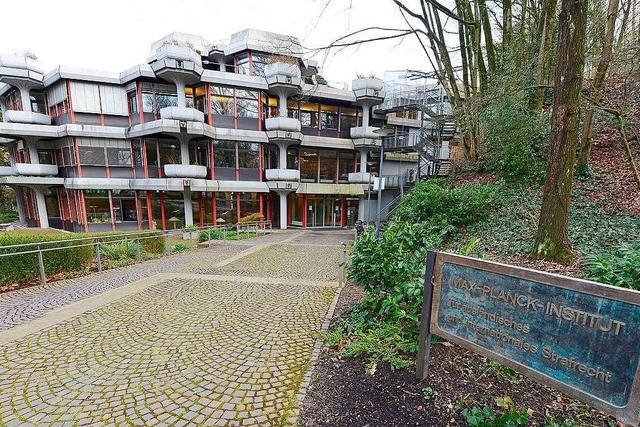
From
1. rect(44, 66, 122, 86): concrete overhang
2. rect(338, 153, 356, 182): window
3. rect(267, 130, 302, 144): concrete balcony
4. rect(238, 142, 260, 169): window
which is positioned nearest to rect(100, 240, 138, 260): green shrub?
rect(238, 142, 260, 169): window

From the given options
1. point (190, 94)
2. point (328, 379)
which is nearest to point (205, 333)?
point (328, 379)

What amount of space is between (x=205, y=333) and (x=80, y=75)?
20.8 metres

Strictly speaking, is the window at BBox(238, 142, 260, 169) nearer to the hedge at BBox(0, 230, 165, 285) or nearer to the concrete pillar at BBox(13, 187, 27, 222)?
the hedge at BBox(0, 230, 165, 285)

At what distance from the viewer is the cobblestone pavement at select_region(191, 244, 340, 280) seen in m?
7.48

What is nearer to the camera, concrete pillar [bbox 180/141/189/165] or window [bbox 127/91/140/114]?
concrete pillar [bbox 180/141/189/165]

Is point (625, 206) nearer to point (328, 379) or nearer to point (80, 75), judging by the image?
point (328, 379)

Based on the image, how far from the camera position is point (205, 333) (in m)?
4.07

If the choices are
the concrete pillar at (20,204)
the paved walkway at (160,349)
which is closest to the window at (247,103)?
the paved walkway at (160,349)

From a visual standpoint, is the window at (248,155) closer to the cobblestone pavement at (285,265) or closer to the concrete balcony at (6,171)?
the cobblestone pavement at (285,265)

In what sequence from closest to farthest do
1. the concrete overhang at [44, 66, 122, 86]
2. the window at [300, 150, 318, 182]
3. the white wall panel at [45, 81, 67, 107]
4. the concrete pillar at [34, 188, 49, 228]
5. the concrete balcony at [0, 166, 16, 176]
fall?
the concrete overhang at [44, 66, 122, 86], the white wall panel at [45, 81, 67, 107], the concrete pillar at [34, 188, 49, 228], the concrete balcony at [0, 166, 16, 176], the window at [300, 150, 318, 182]

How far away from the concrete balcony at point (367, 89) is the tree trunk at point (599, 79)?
13360 mm

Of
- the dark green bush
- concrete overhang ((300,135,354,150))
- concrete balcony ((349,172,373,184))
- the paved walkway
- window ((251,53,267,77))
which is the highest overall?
window ((251,53,267,77))

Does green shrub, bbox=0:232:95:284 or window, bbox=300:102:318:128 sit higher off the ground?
window, bbox=300:102:318:128

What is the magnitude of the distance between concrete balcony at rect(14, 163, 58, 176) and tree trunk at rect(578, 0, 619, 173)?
27.4 m
